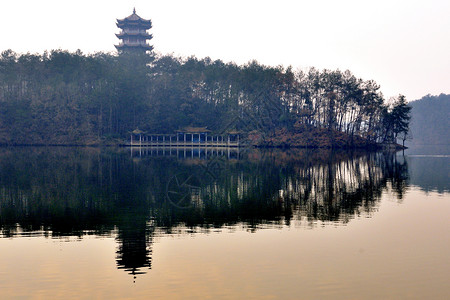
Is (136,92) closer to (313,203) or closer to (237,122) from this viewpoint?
(237,122)

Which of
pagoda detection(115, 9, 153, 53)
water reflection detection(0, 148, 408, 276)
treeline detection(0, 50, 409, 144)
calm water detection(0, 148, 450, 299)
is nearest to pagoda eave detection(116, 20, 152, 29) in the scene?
pagoda detection(115, 9, 153, 53)

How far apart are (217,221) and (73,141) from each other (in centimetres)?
8213

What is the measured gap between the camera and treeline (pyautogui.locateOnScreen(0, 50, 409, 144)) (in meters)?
96.8

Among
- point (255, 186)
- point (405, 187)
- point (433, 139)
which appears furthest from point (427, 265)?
point (433, 139)

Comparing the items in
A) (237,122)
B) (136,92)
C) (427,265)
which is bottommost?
(427,265)

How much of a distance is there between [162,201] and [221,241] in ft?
29.7

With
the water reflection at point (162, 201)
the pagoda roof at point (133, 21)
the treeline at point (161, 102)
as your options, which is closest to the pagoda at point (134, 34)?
the pagoda roof at point (133, 21)

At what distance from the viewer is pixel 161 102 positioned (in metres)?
102

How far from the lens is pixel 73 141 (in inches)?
3787

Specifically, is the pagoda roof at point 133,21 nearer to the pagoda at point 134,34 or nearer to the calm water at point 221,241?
the pagoda at point 134,34

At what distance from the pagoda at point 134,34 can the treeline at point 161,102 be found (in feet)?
50.9

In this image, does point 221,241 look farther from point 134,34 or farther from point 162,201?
point 134,34

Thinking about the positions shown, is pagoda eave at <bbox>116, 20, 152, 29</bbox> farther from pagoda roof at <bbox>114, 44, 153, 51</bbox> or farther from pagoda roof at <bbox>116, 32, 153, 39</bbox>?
pagoda roof at <bbox>114, 44, 153, 51</bbox>

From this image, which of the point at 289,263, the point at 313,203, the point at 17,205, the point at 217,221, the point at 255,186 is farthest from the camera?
the point at 255,186
